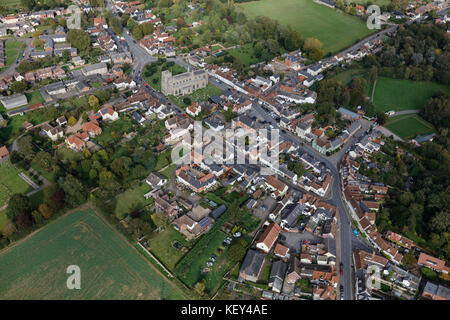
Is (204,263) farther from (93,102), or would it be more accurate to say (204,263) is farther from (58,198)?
(93,102)

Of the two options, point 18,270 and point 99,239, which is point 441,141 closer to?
point 99,239

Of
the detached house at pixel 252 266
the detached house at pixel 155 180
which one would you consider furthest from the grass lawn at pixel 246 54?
the detached house at pixel 252 266

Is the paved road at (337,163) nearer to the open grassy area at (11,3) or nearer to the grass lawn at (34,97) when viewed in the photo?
the grass lawn at (34,97)

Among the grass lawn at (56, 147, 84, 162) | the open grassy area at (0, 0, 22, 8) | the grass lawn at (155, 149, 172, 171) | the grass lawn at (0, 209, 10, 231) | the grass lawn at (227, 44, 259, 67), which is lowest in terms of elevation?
the grass lawn at (0, 209, 10, 231)

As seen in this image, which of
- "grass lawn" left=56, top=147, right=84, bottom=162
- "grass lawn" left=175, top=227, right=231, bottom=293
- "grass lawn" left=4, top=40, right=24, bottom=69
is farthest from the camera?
"grass lawn" left=4, top=40, right=24, bottom=69

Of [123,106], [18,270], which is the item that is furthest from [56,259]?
[123,106]

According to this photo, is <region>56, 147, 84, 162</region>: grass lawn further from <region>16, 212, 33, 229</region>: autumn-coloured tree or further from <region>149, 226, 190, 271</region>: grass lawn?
<region>149, 226, 190, 271</region>: grass lawn

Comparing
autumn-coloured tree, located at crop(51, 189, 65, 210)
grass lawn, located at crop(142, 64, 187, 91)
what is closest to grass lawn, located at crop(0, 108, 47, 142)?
autumn-coloured tree, located at crop(51, 189, 65, 210)
